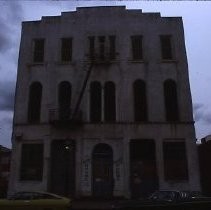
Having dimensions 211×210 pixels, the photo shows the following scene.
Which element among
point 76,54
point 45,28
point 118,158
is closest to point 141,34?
point 76,54

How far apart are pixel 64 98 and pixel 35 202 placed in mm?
14473

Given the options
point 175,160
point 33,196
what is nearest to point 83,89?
point 175,160

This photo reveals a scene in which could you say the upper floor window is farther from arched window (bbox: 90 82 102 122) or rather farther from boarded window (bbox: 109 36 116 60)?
arched window (bbox: 90 82 102 122)

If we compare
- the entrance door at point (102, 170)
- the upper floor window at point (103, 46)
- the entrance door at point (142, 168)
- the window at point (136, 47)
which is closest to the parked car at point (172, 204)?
the entrance door at point (142, 168)

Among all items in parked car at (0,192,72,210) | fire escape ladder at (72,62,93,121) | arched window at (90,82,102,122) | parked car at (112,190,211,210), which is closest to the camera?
parked car at (112,190,211,210)

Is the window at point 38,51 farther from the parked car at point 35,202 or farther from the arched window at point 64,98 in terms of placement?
the parked car at point 35,202

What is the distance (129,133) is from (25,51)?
11250mm

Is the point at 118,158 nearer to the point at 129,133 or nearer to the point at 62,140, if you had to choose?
the point at 129,133

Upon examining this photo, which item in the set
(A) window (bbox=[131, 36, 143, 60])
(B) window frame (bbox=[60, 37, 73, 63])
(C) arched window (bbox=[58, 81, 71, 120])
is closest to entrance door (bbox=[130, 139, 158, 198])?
(C) arched window (bbox=[58, 81, 71, 120])

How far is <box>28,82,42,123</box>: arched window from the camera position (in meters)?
29.9

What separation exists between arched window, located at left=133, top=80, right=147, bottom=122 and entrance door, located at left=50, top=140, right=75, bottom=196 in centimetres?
547

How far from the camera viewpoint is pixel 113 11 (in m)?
32.1

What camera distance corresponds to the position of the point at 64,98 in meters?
30.4

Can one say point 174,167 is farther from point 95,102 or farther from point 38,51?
point 38,51
